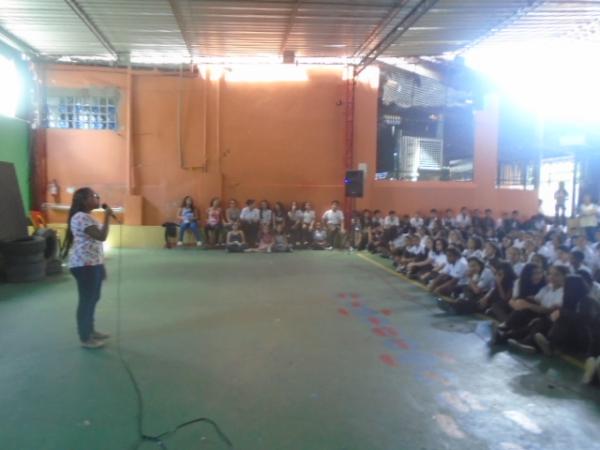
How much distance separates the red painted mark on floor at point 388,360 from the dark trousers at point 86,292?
286cm

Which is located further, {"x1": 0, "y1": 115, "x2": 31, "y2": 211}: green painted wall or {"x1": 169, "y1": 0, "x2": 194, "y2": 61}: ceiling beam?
{"x1": 0, "y1": 115, "x2": 31, "y2": 211}: green painted wall

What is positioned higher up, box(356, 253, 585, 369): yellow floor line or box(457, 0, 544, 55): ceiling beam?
box(457, 0, 544, 55): ceiling beam

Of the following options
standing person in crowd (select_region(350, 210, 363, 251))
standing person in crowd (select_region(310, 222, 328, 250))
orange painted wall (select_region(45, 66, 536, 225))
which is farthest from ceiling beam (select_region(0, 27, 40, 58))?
standing person in crowd (select_region(350, 210, 363, 251))

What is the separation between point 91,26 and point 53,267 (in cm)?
569

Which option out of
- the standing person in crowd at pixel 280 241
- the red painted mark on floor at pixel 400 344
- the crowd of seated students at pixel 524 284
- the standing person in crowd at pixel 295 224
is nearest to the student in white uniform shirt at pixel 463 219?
the crowd of seated students at pixel 524 284

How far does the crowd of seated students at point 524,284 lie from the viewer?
15.7 ft

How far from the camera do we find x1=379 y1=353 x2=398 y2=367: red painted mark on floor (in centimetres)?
460

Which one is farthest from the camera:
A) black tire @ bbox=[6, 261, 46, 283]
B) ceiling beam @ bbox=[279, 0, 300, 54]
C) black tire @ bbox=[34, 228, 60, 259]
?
ceiling beam @ bbox=[279, 0, 300, 54]

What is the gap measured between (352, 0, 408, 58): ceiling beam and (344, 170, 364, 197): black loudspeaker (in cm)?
324

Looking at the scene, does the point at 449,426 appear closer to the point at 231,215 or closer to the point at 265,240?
the point at 265,240

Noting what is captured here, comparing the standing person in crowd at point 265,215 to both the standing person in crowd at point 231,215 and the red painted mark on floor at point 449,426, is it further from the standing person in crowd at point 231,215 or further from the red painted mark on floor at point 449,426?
the red painted mark on floor at point 449,426

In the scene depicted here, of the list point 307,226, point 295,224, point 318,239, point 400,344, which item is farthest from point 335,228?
point 400,344

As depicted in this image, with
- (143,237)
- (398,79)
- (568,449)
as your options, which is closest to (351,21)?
(398,79)

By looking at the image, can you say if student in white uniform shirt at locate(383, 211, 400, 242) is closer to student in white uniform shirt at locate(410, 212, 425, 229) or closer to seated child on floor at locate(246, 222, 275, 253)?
student in white uniform shirt at locate(410, 212, 425, 229)
